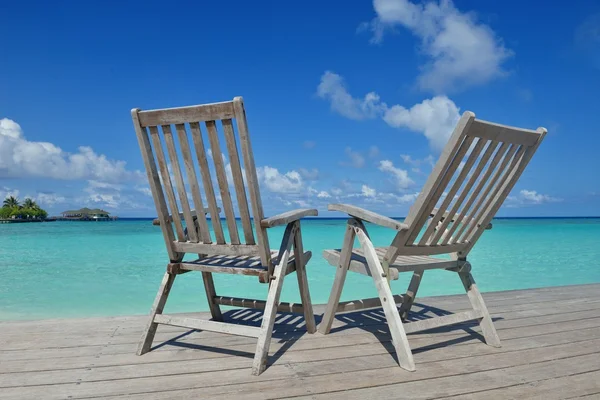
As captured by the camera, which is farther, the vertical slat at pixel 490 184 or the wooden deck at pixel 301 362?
the vertical slat at pixel 490 184

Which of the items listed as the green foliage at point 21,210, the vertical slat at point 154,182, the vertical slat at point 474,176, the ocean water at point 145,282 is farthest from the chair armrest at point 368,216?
the green foliage at point 21,210

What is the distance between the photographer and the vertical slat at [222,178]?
197cm

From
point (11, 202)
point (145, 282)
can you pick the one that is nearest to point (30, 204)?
point (11, 202)

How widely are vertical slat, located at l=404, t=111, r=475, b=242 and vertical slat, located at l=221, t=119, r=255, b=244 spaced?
0.85m

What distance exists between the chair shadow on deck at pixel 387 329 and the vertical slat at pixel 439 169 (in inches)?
30.3

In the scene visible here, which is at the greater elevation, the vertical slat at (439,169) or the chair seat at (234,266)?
the vertical slat at (439,169)

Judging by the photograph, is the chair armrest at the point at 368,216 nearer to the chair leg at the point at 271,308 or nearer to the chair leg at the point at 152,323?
the chair leg at the point at 271,308

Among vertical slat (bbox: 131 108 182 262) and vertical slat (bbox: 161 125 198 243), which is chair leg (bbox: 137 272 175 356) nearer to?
vertical slat (bbox: 131 108 182 262)

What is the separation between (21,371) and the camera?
197 cm

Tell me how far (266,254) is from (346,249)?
1.90 ft

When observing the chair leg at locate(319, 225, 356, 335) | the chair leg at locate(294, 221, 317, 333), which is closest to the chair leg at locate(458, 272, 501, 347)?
Result: the chair leg at locate(319, 225, 356, 335)

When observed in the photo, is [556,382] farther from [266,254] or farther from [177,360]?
[177,360]

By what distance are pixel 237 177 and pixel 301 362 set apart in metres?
1.03

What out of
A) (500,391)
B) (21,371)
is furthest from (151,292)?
(500,391)
